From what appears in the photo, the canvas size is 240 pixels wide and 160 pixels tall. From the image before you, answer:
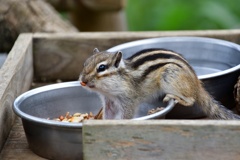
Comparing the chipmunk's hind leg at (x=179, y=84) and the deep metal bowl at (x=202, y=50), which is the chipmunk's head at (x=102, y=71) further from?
the deep metal bowl at (x=202, y=50)

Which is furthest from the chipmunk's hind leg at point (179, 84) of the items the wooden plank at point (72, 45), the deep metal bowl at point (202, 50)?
the wooden plank at point (72, 45)

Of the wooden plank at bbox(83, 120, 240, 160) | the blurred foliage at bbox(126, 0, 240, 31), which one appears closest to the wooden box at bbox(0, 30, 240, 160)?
the wooden plank at bbox(83, 120, 240, 160)

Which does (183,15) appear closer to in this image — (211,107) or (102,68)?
(211,107)

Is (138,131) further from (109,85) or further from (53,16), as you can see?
(53,16)

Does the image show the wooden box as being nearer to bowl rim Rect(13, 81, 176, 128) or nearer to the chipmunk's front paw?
bowl rim Rect(13, 81, 176, 128)

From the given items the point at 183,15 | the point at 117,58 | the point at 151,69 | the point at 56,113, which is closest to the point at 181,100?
the point at 151,69

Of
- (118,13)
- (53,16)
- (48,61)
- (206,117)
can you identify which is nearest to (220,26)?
(118,13)
